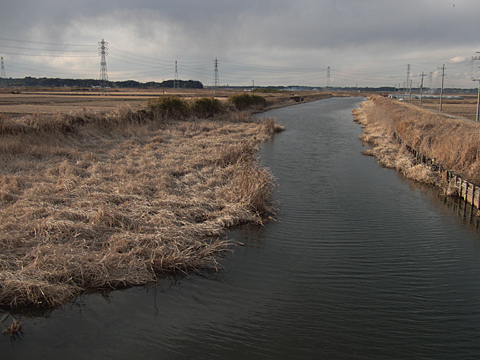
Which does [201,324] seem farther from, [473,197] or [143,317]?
[473,197]

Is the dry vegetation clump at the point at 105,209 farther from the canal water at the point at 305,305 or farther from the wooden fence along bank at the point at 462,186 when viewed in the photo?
the wooden fence along bank at the point at 462,186

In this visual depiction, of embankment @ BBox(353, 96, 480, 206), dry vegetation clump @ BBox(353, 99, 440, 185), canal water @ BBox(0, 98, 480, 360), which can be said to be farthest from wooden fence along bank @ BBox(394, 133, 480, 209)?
canal water @ BBox(0, 98, 480, 360)

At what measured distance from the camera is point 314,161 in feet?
72.2

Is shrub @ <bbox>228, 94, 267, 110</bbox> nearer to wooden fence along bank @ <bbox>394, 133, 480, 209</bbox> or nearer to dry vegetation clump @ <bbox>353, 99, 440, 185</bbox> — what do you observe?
dry vegetation clump @ <bbox>353, 99, 440, 185</bbox>

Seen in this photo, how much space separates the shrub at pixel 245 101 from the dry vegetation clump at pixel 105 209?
3266 centimetres

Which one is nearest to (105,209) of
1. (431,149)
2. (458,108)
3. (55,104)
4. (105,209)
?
(105,209)

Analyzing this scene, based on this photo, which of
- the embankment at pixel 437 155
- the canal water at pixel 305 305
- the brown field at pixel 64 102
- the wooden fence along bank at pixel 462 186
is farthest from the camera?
the brown field at pixel 64 102

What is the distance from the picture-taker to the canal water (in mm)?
6285

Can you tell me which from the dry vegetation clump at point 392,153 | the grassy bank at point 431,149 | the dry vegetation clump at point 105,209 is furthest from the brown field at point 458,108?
the dry vegetation clump at point 105,209

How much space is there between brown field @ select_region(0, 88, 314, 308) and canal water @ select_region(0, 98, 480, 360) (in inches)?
24.0

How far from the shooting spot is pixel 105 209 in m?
10.3

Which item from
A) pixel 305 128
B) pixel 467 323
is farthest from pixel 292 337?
pixel 305 128

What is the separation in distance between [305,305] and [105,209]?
6.18 meters

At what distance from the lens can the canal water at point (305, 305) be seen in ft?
20.6
